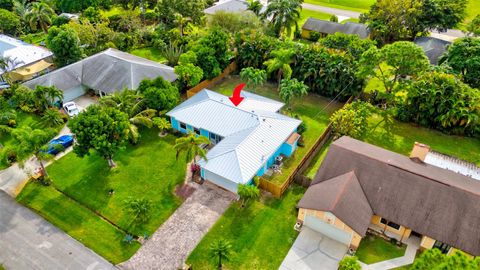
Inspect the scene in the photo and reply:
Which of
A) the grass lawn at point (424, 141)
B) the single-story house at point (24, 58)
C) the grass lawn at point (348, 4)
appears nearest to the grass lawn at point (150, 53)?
the single-story house at point (24, 58)

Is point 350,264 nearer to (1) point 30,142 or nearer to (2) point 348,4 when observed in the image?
(1) point 30,142

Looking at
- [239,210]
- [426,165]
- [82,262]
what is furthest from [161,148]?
[426,165]

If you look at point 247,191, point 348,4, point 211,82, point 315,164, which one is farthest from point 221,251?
point 348,4

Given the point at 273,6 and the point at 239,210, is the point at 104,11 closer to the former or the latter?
the point at 273,6

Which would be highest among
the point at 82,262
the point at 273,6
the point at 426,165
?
the point at 273,6

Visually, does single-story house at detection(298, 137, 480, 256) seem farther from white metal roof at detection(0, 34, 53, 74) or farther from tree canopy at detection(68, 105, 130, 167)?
white metal roof at detection(0, 34, 53, 74)

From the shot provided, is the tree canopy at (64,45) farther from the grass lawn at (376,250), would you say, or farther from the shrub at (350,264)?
the shrub at (350,264)
